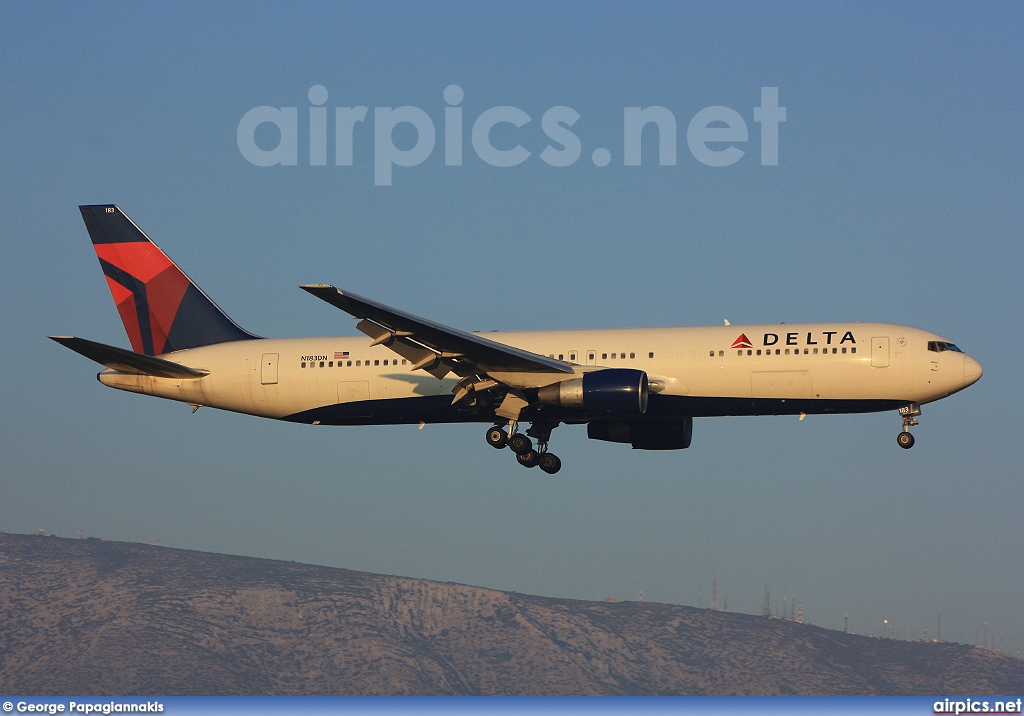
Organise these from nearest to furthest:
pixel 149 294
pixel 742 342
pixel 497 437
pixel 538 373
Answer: pixel 538 373
pixel 742 342
pixel 497 437
pixel 149 294

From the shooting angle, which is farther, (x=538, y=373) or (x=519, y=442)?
(x=519, y=442)

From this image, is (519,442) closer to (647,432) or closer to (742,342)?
(647,432)

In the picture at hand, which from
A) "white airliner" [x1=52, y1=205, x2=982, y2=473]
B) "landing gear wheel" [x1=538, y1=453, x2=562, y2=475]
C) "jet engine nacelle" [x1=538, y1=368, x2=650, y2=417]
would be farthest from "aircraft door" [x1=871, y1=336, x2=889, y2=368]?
"landing gear wheel" [x1=538, y1=453, x2=562, y2=475]

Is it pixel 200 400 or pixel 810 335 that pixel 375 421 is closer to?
pixel 200 400

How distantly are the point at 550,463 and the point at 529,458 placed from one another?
4.01ft

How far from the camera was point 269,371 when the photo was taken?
5591cm

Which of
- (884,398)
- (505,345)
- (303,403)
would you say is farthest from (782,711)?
(303,403)

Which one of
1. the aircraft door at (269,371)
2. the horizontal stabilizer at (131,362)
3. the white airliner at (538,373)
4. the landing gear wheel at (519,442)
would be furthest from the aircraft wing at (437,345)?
the horizontal stabilizer at (131,362)

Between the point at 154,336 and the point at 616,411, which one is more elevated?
the point at 154,336

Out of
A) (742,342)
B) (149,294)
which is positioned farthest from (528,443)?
(149,294)

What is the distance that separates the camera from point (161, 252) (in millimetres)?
62188

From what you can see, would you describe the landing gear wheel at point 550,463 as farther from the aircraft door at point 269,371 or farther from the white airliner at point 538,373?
the aircraft door at point 269,371

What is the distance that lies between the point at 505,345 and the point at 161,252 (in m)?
20.0

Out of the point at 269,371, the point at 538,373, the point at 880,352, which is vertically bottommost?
the point at 538,373
